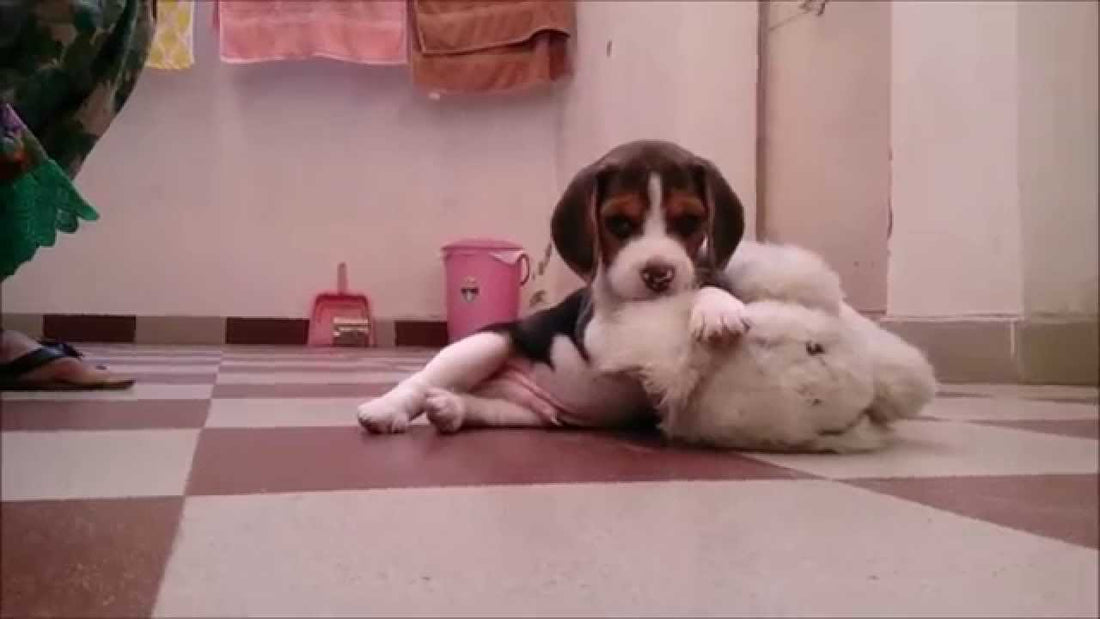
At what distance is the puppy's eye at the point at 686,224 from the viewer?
102 cm

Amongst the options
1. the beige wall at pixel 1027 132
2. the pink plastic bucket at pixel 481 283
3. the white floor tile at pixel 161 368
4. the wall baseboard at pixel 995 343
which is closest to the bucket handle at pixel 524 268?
the pink plastic bucket at pixel 481 283

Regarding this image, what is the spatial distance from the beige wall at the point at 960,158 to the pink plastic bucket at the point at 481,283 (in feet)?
5.52

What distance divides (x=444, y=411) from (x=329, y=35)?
2308 millimetres

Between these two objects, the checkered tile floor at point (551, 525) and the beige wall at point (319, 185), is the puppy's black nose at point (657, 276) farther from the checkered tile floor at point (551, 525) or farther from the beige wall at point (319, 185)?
the beige wall at point (319, 185)

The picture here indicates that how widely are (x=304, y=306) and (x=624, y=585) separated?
289 cm

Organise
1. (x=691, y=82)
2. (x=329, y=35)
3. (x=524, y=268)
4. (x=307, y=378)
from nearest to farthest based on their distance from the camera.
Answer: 1. (x=307, y=378)
2. (x=691, y=82)
3. (x=329, y=35)
4. (x=524, y=268)

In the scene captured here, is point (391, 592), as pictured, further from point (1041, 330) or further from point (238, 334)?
point (238, 334)

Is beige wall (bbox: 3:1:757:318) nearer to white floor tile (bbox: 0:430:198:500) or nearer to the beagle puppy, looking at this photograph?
the beagle puppy

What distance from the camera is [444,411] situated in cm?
97

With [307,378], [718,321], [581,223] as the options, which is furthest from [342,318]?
[718,321]

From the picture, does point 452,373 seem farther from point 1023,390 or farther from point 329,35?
point 329,35

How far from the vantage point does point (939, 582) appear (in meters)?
0.41

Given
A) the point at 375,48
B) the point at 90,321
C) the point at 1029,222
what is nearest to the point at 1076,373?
the point at 1029,222

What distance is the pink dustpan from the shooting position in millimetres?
3150
